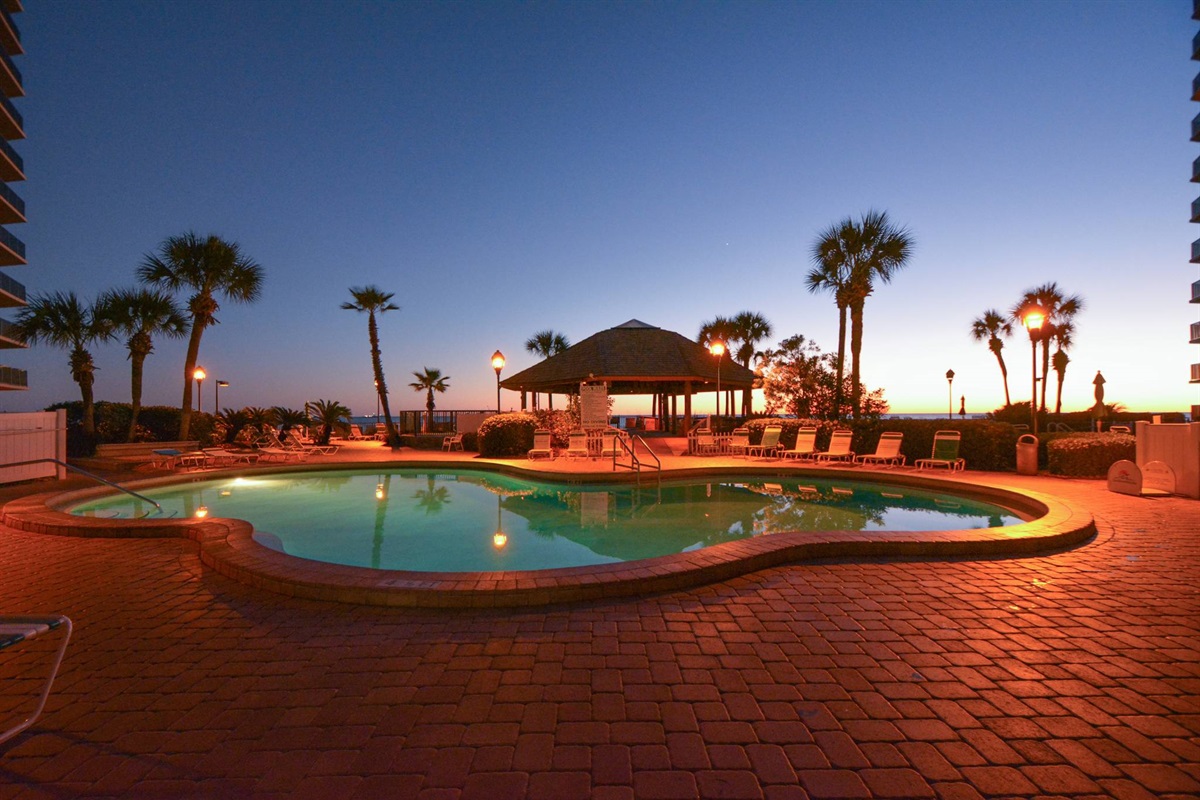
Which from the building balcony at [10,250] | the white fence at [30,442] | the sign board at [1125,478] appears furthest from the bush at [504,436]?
the building balcony at [10,250]

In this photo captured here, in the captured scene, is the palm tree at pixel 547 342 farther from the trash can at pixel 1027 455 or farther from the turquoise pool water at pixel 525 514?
the trash can at pixel 1027 455

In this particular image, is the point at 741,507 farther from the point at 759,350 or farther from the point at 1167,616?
the point at 759,350

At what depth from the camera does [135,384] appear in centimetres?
1556

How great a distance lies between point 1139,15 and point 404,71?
16059 mm

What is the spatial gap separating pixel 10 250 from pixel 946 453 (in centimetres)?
3376

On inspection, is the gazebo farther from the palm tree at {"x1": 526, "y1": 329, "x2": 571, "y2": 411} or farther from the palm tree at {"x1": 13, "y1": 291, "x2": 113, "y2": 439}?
the palm tree at {"x1": 526, "y1": 329, "x2": 571, "y2": 411}

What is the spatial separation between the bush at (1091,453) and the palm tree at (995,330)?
3460 cm

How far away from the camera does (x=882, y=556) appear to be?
16.0 ft

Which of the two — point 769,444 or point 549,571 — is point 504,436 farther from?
point 549,571

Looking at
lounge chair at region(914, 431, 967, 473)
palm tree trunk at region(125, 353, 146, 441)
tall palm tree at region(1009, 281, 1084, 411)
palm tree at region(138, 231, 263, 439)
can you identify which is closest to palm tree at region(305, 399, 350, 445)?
palm tree at region(138, 231, 263, 439)

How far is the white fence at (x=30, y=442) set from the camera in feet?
32.6

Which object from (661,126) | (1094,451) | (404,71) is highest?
(404,71)

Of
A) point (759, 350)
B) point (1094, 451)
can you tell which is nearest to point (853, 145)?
point (1094, 451)

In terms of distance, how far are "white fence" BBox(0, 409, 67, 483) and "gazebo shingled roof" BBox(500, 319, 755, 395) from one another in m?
13.1
